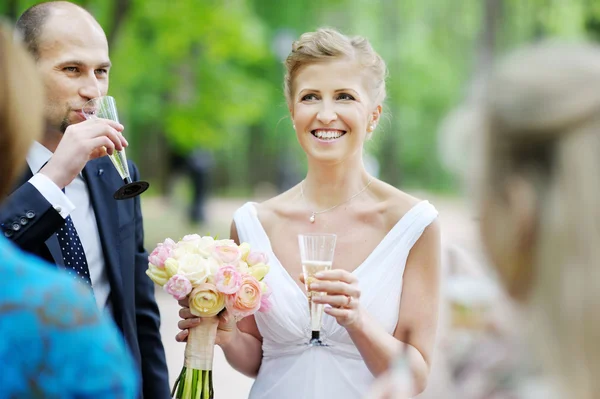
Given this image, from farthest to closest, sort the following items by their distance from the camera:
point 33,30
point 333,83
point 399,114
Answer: point 399,114, point 333,83, point 33,30

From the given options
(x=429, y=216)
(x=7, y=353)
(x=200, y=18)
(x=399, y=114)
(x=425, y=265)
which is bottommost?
(x=7, y=353)

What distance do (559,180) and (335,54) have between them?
7.07 feet

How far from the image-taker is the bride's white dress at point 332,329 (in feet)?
11.2

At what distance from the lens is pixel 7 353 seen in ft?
4.91

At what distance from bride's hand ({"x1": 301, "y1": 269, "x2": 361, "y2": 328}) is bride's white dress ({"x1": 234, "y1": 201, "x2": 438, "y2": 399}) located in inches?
16.5

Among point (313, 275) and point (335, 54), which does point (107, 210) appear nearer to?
point (313, 275)

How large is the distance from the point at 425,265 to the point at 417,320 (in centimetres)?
26

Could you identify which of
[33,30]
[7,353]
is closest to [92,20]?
[33,30]

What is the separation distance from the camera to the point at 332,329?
136 inches

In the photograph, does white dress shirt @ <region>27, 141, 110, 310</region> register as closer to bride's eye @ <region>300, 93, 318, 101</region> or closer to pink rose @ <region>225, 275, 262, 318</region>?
pink rose @ <region>225, 275, 262, 318</region>

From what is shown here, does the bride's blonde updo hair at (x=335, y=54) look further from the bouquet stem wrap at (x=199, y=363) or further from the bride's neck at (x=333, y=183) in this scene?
the bouquet stem wrap at (x=199, y=363)

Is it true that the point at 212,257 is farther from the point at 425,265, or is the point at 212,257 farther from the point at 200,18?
the point at 200,18

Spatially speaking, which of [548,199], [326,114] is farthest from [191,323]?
[548,199]

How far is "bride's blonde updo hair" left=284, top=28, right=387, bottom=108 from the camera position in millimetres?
3516
